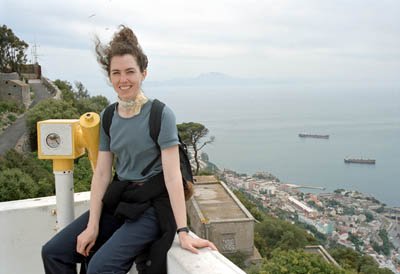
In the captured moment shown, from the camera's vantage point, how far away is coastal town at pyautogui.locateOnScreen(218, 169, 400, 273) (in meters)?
22.2

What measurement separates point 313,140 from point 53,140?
72076 millimetres

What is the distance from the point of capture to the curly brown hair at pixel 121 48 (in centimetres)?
121

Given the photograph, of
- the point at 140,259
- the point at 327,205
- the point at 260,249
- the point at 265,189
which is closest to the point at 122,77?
the point at 140,259

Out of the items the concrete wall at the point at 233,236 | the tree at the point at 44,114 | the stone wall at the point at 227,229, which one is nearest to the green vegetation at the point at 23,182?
the tree at the point at 44,114

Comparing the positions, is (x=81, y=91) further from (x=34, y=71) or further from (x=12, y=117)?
(x=12, y=117)

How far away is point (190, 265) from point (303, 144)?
6793 centimetres

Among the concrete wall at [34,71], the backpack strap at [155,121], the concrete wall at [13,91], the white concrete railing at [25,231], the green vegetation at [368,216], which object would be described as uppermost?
the concrete wall at [34,71]

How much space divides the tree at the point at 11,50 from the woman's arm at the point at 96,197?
16432 mm

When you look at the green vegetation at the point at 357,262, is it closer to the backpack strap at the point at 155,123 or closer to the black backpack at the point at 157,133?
the black backpack at the point at 157,133

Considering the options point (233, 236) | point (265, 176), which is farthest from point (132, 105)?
point (265, 176)

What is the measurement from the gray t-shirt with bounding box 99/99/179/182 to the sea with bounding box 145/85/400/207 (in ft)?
45.2

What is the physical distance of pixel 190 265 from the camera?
0.97m

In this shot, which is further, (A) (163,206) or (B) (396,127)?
(B) (396,127)

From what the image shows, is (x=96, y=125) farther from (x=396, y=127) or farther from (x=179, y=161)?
(x=396, y=127)
